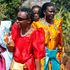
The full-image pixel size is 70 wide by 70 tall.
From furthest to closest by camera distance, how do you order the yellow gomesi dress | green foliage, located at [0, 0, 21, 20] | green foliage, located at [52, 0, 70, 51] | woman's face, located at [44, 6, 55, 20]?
green foliage, located at [0, 0, 21, 20] → green foliage, located at [52, 0, 70, 51] → woman's face, located at [44, 6, 55, 20] → the yellow gomesi dress

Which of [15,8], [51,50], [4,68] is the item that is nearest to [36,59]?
[4,68]

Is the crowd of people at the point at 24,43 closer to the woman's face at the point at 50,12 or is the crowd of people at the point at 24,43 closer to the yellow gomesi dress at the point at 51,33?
the yellow gomesi dress at the point at 51,33

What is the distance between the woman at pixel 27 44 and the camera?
22.0ft

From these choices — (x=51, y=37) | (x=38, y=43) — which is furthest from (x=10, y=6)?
(x=38, y=43)

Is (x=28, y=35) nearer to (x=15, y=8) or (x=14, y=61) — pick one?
(x=14, y=61)

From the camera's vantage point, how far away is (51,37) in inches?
328

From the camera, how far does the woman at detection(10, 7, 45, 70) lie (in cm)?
670

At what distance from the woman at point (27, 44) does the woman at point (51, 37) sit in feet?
4.42

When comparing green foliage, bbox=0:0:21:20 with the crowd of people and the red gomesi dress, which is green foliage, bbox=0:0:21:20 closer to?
the crowd of people

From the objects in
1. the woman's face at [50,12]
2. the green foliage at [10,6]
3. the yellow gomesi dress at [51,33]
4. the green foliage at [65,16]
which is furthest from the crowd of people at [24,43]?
the green foliage at [10,6]

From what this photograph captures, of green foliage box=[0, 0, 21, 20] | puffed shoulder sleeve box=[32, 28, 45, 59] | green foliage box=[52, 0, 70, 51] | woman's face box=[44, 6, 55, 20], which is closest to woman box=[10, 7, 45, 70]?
puffed shoulder sleeve box=[32, 28, 45, 59]

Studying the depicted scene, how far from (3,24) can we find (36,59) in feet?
5.32

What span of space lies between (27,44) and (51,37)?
163 cm

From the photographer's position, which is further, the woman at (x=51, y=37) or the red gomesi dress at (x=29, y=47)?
the woman at (x=51, y=37)
